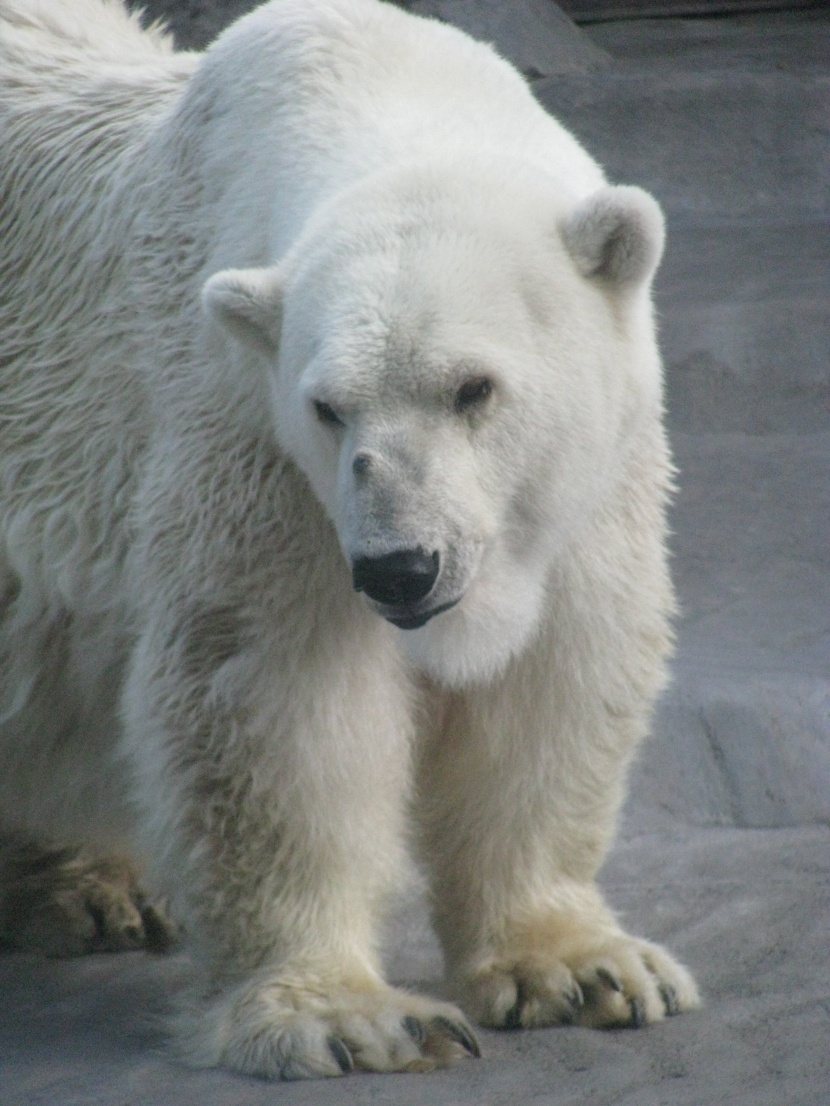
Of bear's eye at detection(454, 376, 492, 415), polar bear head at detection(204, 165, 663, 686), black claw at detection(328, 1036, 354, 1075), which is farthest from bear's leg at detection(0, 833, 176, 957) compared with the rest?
bear's eye at detection(454, 376, 492, 415)

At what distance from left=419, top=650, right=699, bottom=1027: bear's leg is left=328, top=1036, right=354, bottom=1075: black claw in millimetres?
398

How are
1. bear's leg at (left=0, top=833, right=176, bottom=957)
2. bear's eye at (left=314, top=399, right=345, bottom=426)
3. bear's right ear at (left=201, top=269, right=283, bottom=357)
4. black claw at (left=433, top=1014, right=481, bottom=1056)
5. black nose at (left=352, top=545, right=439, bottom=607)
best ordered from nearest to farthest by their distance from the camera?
black nose at (left=352, top=545, right=439, bottom=607) → bear's eye at (left=314, top=399, right=345, bottom=426) → bear's right ear at (left=201, top=269, right=283, bottom=357) → black claw at (left=433, top=1014, right=481, bottom=1056) → bear's leg at (left=0, top=833, right=176, bottom=957)

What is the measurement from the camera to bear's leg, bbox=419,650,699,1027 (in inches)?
143

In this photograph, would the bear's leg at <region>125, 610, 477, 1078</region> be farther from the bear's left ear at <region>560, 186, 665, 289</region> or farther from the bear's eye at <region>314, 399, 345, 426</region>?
the bear's left ear at <region>560, 186, 665, 289</region>

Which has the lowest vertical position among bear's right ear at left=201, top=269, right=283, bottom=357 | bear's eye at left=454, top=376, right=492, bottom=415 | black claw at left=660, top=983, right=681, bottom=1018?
black claw at left=660, top=983, right=681, bottom=1018

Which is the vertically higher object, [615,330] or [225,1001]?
[615,330]

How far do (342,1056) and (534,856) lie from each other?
68 cm

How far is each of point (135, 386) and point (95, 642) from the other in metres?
0.55

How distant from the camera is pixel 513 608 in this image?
130 inches

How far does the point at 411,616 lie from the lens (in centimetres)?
302

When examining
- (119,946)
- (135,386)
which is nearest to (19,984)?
(119,946)

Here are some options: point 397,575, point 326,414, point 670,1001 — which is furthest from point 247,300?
point 670,1001

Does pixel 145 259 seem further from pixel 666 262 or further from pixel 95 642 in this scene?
pixel 666 262

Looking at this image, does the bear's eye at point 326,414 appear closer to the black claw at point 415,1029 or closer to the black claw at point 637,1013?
the black claw at point 415,1029
